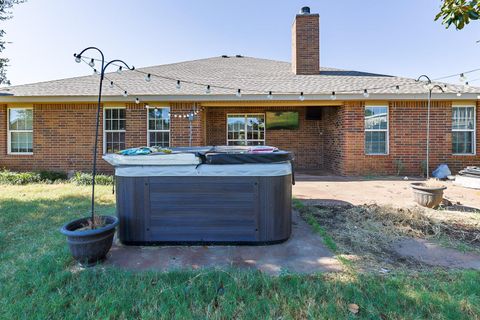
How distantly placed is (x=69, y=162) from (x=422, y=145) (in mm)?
12012

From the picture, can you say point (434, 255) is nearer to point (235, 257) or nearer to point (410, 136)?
point (235, 257)

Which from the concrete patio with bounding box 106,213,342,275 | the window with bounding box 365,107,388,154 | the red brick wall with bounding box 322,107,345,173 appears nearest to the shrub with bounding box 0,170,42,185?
the concrete patio with bounding box 106,213,342,275

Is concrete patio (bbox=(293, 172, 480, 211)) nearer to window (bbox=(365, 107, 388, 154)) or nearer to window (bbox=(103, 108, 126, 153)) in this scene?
window (bbox=(365, 107, 388, 154))

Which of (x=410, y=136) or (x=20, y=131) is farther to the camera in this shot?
(x=20, y=131)

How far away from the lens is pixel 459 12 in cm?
312

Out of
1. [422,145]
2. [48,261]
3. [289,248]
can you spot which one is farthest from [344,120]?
[48,261]

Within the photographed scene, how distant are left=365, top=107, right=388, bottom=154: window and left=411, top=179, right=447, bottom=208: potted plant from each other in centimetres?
390

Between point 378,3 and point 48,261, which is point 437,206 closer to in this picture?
point 48,261

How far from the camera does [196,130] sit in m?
8.30

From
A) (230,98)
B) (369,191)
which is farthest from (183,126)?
(369,191)

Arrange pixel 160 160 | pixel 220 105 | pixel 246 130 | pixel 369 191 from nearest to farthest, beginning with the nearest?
pixel 160 160, pixel 369 191, pixel 220 105, pixel 246 130

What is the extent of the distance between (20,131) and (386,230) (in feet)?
36.3

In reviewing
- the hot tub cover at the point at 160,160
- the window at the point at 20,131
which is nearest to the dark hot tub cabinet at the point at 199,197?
the hot tub cover at the point at 160,160

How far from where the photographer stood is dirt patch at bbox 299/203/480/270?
271 cm
